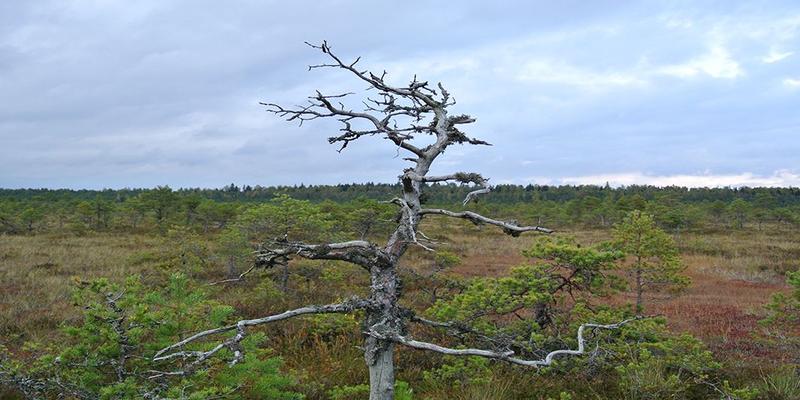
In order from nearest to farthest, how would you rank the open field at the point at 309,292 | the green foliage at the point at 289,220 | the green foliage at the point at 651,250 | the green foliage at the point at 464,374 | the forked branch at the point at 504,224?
the forked branch at the point at 504,224
the green foliage at the point at 464,374
the open field at the point at 309,292
the green foliage at the point at 651,250
the green foliage at the point at 289,220

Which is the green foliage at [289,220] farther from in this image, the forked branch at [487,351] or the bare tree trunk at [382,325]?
the forked branch at [487,351]

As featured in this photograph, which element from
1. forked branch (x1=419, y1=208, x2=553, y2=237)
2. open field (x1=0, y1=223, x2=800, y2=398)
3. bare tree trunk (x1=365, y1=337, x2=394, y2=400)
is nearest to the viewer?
forked branch (x1=419, y1=208, x2=553, y2=237)

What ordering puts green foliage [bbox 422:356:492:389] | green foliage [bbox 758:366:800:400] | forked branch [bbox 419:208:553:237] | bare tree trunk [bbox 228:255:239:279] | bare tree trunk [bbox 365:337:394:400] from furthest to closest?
1. bare tree trunk [bbox 228:255:239:279]
2. green foliage [bbox 758:366:800:400]
3. green foliage [bbox 422:356:492:389]
4. bare tree trunk [bbox 365:337:394:400]
5. forked branch [bbox 419:208:553:237]

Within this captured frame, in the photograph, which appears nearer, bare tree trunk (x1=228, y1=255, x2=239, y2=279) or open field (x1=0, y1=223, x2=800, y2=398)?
open field (x1=0, y1=223, x2=800, y2=398)

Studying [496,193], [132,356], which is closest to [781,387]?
[132,356]

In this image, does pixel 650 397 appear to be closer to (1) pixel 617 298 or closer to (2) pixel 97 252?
(1) pixel 617 298

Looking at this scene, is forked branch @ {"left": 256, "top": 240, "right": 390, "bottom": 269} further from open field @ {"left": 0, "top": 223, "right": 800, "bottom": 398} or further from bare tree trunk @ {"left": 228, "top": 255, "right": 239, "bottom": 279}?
bare tree trunk @ {"left": 228, "top": 255, "right": 239, "bottom": 279}

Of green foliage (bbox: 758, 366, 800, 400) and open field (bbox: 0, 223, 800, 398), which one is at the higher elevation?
green foliage (bbox: 758, 366, 800, 400)

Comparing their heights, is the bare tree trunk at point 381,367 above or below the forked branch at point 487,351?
below

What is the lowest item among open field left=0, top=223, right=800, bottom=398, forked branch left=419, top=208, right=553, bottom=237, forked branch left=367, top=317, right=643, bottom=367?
→ open field left=0, top=223, right=800, bottom=398

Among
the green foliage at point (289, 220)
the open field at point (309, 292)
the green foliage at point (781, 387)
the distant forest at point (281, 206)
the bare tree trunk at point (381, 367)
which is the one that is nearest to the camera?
the bare tree trunk at point (381, 367)

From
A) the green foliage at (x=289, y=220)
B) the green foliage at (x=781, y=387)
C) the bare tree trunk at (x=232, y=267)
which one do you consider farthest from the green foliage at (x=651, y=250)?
the bare tree trunk at (x=232, y=267)

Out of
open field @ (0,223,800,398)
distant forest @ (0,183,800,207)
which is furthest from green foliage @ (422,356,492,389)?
distant forest @ (0,183,800,207)

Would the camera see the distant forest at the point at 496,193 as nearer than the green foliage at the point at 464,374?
No
